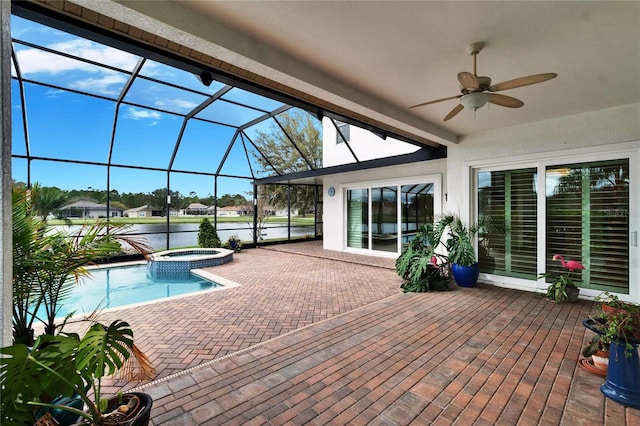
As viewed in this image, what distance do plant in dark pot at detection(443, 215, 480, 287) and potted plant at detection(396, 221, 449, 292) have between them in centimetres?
20

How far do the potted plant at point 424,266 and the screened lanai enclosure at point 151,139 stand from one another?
3.03 metres

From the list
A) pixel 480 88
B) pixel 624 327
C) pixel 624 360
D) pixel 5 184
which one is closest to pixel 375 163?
pixel 480 88

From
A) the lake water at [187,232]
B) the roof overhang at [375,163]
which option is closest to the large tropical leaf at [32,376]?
the roof overhang at [375,163]

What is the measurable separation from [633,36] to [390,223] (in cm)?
647

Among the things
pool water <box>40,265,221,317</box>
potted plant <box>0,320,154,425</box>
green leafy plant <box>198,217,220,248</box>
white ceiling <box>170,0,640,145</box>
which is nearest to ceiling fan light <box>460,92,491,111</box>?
white ceiling <box>170,0,640,145</box>

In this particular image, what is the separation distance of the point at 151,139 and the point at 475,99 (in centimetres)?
998

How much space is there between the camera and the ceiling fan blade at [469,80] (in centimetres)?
262

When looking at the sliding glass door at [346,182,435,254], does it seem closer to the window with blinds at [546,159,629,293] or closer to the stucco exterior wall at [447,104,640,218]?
the stucco exterior wall at [447,104,640,218]

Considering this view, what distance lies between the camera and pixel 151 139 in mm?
9633

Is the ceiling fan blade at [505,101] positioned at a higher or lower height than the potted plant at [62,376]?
higher

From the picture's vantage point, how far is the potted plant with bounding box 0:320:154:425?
1350mm

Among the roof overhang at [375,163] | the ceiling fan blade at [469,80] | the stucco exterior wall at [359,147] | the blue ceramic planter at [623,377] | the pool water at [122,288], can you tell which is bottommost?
the pool water at [122,288]

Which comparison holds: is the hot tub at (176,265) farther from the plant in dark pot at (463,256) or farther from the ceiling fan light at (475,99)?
the ceiling fan light at (475,99)

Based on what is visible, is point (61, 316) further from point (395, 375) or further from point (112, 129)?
point (395, 375)
